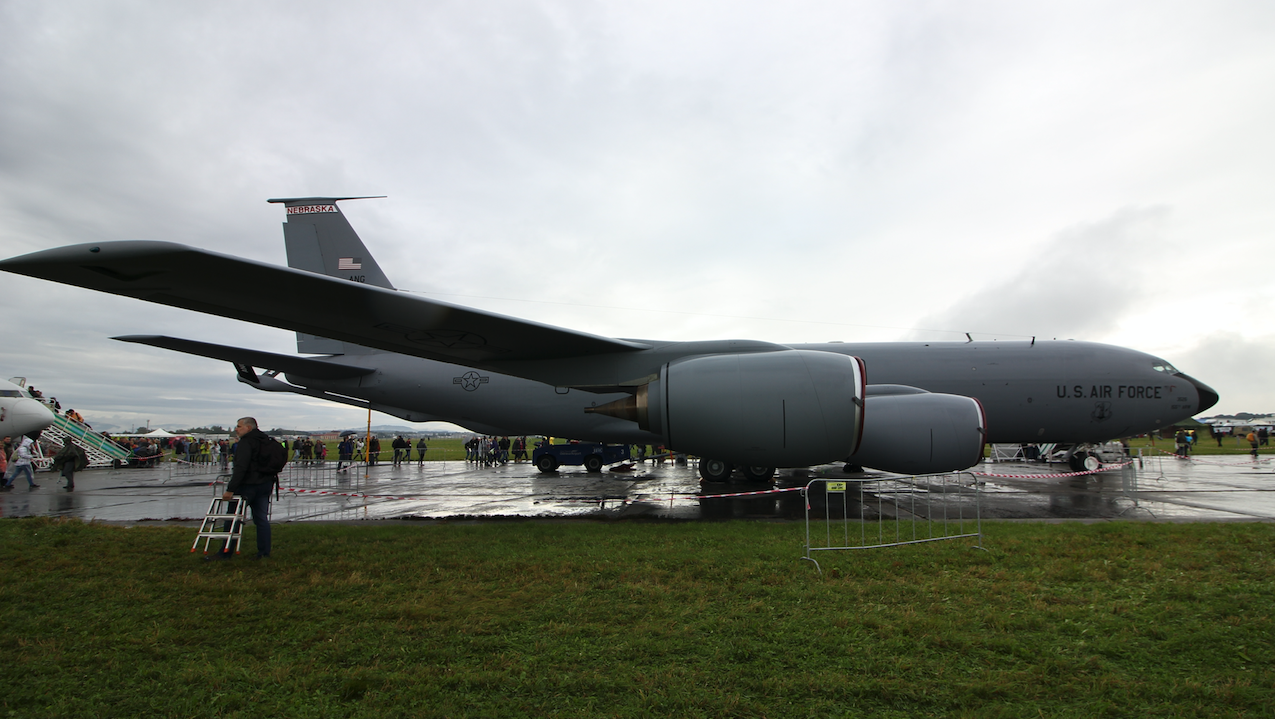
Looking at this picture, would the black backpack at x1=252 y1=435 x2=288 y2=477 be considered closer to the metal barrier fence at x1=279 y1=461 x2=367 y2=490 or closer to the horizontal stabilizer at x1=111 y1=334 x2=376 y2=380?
the horizontal stabilizer at x1=111 y1=334 x2=376 y2=380

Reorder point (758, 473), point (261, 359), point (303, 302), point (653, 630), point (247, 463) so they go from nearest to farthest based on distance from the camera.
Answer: point (653, 630) < point (247, 463) < point (303, 302) < point (261, 359) < point (758, 473)

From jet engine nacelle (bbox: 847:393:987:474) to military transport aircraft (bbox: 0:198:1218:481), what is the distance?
22mm

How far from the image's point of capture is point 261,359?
1112 centimetres

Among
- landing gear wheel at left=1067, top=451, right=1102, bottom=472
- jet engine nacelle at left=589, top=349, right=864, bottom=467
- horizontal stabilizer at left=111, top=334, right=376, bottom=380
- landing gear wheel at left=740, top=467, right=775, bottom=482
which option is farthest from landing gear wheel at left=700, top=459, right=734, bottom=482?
landing gear wheel at left=1067, top=451, right=1102, bottom=472

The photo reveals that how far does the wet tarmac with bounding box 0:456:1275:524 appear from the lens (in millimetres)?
9281

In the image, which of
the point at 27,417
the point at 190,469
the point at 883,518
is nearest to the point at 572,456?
the point at 883,518

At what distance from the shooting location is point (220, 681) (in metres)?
3.24

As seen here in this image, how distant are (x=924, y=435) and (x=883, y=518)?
1448 mm

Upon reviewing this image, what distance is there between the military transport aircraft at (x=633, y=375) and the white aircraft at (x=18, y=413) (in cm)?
1268

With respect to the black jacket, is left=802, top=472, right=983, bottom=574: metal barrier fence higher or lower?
lower

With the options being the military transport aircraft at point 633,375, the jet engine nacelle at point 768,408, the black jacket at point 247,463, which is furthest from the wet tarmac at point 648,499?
the black jacket at point 247,463

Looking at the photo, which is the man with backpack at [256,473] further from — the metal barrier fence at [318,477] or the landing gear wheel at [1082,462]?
A: the landing gear wheel at [1082,462]

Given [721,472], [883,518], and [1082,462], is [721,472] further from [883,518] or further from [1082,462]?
[1082,462]

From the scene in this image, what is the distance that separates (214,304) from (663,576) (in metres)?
6.16
